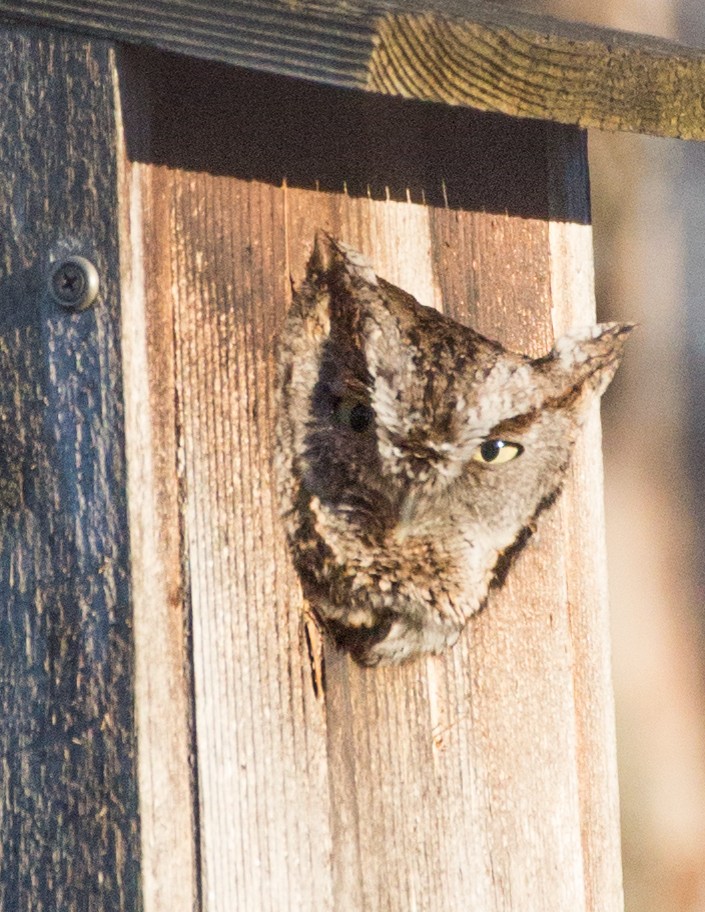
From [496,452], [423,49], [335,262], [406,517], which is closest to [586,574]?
[496,452]

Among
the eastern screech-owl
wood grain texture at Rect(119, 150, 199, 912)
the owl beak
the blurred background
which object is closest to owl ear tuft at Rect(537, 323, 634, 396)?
the eastern screech-owl

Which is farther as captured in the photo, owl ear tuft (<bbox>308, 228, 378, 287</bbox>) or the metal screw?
owl ear tuft (<bbox>308, 228, 378, 287</bbox>)

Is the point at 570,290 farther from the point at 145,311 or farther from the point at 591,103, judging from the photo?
the point at 145,311

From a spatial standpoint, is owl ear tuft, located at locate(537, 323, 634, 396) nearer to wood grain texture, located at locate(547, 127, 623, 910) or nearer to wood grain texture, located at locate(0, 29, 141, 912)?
wood grain texture, located at locate(547, 127, 623, 910)

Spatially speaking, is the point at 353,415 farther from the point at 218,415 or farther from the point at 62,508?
the point at 62,508

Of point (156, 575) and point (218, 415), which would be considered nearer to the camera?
point (156, 575)

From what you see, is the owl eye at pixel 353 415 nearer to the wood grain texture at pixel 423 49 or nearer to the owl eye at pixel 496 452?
the owl eye at pixel 496 452

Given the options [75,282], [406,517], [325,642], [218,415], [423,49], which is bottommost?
[325,642]
